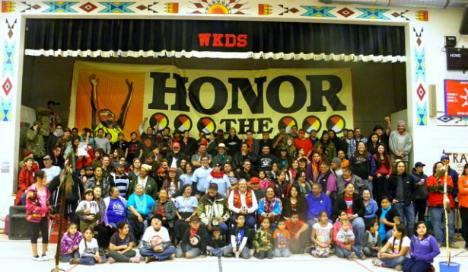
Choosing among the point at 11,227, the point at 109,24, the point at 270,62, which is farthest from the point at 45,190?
the point at 270,62

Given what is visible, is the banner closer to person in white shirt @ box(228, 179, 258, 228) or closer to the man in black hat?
the man in black hat

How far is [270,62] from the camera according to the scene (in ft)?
49.7

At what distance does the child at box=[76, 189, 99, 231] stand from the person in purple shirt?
5.37m

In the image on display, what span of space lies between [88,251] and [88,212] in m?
0.95

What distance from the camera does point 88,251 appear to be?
316 inches

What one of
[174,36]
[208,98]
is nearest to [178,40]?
[174,36]

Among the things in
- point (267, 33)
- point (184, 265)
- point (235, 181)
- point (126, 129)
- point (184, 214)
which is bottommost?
point (184, 265)

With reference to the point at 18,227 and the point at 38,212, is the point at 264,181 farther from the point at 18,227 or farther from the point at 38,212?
the point at 18,227

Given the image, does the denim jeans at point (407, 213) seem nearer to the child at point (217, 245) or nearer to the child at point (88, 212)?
the child at point (217, 245)

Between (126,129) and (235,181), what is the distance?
16.7ft

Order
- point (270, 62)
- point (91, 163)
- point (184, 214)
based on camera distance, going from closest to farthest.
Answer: point (184, 214) < point (91, 163) < point (270, 62)

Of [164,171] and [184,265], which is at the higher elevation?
[164,171]

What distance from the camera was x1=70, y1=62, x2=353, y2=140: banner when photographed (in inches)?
551

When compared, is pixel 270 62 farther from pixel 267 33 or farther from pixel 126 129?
pixel 126 129
